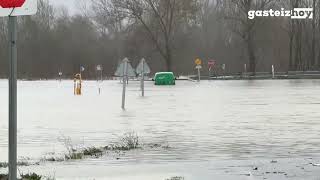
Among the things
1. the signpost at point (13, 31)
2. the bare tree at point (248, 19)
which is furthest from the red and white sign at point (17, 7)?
the bare tree at point (248, 19)

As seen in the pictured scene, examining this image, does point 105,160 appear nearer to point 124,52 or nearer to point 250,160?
point 250,160

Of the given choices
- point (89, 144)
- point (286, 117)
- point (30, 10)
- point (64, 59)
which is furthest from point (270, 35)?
point (30, 10)

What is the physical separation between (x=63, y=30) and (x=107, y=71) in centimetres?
1187

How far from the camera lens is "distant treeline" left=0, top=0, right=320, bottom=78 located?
94.9 metres

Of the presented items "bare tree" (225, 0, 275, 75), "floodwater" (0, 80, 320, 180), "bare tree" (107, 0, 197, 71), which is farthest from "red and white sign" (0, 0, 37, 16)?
"bare tree" (107, 0, 197, 71)

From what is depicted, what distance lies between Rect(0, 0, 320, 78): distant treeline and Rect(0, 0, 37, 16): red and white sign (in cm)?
8450

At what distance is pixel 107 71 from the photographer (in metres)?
121

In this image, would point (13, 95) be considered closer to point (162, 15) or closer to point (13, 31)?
point (13, 31)

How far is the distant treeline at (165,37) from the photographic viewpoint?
3735 inches

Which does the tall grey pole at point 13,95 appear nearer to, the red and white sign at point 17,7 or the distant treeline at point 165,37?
the red and white sign at point 17,7

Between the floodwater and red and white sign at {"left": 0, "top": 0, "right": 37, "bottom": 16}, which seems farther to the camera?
the floodwater

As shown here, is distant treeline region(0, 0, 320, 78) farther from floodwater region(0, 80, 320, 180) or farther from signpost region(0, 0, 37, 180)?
signpost region(0, 0, 37, 180)

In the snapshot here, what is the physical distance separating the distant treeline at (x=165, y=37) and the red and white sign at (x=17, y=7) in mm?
84499

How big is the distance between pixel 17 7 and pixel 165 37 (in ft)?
294
